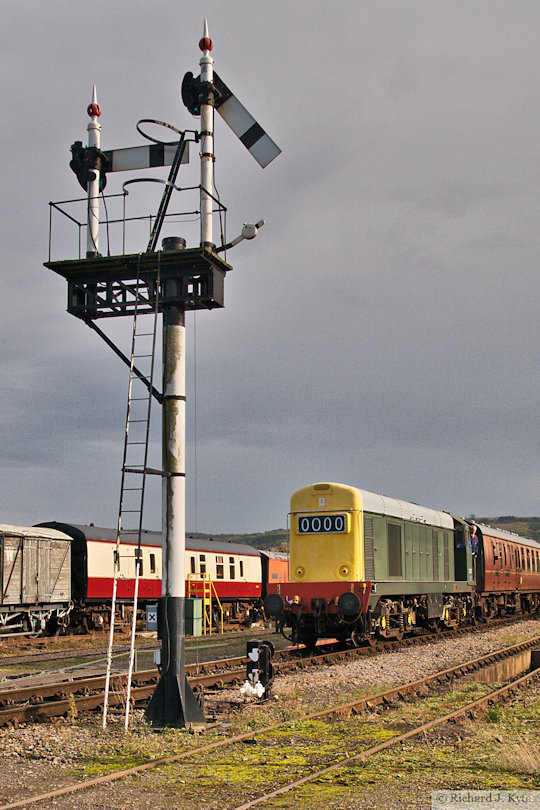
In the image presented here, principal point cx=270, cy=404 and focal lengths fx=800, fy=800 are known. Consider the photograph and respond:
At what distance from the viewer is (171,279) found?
11930 millimetres

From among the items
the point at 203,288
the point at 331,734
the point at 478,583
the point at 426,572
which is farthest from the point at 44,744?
the point at 478,583

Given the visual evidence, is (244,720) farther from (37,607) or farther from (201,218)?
(37,607)

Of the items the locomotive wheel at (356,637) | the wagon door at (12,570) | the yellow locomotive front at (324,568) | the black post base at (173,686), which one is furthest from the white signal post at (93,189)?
the wagon door at (12,570)

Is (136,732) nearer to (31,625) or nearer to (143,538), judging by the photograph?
(31,625)

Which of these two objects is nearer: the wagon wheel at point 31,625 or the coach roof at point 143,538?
the wagon wheel at point 31,625

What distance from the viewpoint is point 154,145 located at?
41.5ft

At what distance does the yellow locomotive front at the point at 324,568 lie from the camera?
1938 centimetres

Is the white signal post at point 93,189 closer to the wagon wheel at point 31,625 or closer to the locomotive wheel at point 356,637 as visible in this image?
the locomotive wheel at point 356,637

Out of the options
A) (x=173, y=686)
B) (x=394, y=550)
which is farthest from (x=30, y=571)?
(x=173, y=686)

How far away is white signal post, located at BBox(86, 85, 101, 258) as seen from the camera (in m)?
12.5

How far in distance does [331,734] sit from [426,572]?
14971mm

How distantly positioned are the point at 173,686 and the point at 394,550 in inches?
479

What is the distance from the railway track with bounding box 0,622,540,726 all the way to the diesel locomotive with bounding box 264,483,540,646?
1.02 metres

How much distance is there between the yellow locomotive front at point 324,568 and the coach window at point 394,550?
206 centimetres
